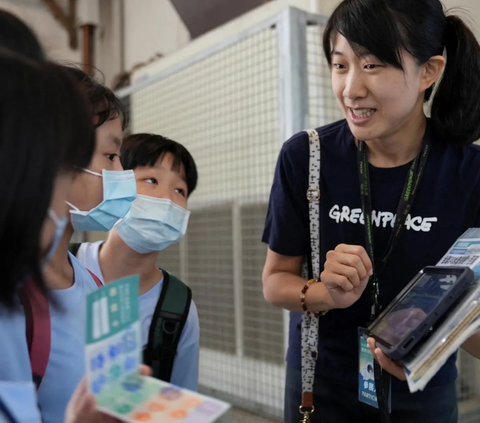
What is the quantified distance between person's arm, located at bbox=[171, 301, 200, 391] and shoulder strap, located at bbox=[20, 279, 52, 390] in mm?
636

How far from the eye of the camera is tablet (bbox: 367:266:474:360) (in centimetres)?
88

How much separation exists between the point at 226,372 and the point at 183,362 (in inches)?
68.1

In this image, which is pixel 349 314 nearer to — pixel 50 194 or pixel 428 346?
pixel 428 346

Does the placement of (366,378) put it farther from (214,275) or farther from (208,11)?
(208,11)

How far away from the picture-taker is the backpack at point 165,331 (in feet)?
4.68

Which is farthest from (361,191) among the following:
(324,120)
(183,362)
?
(324,120)

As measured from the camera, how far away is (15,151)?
24.2 inches

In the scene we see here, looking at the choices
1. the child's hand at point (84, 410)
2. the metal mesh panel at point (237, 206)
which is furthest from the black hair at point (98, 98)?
the metal mesh panel at point (237, 206)

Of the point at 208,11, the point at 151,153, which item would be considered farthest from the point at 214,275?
the point at 208,11

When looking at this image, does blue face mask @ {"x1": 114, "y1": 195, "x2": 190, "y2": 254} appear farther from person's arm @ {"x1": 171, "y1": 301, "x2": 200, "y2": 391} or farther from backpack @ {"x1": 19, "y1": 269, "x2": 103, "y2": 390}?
backpack @ {"x1": 19, "y1": 269, "x2": 103, "y2": 390}

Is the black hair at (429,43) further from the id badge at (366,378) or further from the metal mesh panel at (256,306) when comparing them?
the metal mesh panel at (256,306)

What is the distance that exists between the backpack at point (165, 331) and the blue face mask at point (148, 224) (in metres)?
0.18

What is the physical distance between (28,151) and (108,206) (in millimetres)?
615

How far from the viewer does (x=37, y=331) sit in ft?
2.77
